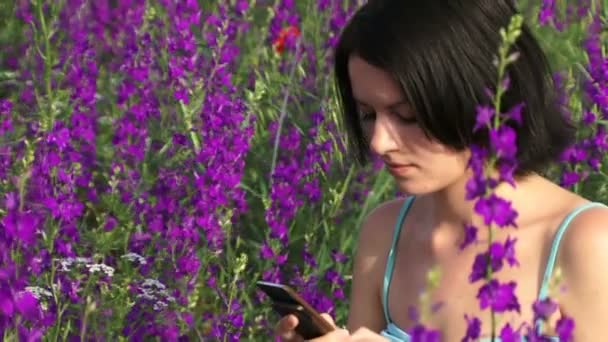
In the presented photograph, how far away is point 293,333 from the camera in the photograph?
2314 mm

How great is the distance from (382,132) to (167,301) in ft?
3.71

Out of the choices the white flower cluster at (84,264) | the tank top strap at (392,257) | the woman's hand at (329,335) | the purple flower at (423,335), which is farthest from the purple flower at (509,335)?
the white flower cluster at (84,264)

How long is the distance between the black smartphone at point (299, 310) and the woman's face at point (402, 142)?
0.96ft

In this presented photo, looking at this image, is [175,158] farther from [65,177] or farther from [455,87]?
[455,87]

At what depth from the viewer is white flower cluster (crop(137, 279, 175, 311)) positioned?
316cm

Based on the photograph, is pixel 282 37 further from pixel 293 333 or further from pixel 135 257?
pixel 293 333

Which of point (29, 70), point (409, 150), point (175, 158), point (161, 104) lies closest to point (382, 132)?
point (409, 150)

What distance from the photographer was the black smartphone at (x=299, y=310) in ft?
7.23

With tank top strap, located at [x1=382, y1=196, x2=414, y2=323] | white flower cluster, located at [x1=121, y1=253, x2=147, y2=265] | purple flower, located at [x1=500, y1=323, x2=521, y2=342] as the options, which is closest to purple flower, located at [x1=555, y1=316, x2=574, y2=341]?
purple flower, located at [x1=500, y1=323, x2=521, y2=342]

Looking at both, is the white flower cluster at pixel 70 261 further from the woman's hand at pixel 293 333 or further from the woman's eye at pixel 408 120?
the woman's eye at pixel 408 120

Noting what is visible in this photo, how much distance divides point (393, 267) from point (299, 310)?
611 mm

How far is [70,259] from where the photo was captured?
121 inches

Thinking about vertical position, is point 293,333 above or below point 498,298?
below

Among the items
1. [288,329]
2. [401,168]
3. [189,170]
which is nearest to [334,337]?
[288,329]
